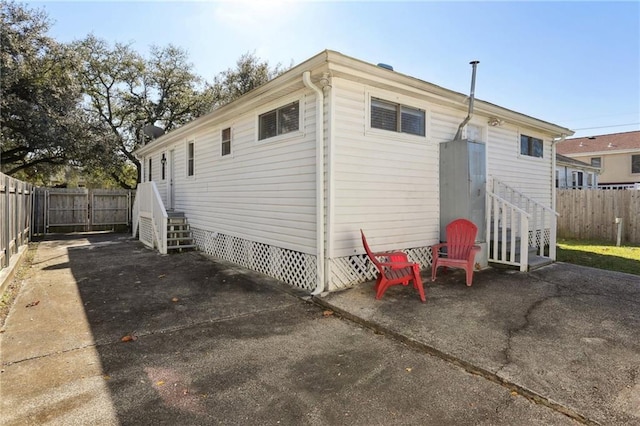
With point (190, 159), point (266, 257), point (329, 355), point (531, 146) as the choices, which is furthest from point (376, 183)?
point (190, 159)

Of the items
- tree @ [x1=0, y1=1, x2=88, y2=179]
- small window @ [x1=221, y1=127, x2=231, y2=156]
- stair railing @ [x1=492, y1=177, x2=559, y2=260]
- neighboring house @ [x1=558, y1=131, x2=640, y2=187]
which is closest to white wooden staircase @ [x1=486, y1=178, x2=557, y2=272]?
stair railing @ [x1=492, y1=177, x2=559, y2=260]

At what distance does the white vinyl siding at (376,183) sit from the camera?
5.37m

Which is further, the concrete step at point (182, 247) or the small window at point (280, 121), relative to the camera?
the concrete step at point (182, 247)

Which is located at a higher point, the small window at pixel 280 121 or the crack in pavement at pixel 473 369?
the small window at pixel 280 121

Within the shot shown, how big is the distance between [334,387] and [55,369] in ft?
8.15

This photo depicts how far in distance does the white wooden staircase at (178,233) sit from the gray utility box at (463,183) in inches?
273

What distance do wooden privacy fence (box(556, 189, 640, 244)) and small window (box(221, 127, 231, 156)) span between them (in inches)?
460

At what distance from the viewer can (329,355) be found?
3426mm

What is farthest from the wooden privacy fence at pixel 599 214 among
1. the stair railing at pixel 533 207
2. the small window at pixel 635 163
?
the small window at pixel 635 163

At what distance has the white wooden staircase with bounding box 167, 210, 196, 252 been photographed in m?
9.81

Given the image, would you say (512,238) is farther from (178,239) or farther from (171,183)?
(171,183)

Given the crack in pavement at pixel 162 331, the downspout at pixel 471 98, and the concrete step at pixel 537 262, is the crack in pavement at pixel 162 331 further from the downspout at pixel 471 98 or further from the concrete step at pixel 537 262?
the downspout at pixel 471 98

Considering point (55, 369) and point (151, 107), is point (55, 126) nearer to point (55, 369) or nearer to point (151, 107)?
point (151, 107)

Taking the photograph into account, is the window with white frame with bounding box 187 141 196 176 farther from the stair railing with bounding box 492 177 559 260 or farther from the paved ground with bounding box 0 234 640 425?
the stair railing with bounding box 492 177 559 260
